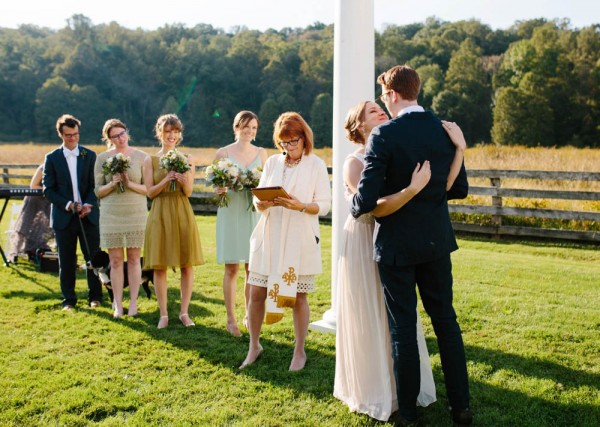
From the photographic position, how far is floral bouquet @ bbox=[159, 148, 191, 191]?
5691mm

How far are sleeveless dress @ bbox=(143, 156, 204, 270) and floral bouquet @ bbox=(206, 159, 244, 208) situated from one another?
2.15ft

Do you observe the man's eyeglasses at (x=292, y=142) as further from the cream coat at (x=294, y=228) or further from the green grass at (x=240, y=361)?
the green grass at (x=240, y=361)

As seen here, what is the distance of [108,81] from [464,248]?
76.1 metres

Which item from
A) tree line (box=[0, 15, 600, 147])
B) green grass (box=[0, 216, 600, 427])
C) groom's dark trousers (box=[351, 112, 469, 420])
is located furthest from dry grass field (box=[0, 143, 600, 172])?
tree line (box=[0, 15, 600, 147])

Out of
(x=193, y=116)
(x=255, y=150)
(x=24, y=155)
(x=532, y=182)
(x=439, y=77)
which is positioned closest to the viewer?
(x=255, y=150)

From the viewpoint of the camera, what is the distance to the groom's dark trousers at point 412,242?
3.31 m

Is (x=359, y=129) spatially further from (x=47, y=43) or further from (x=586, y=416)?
(x=47, y=43)

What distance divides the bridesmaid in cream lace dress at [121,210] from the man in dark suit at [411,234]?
137 inches

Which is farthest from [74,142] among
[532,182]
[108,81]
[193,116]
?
[108,81]

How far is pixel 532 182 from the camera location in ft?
46.8

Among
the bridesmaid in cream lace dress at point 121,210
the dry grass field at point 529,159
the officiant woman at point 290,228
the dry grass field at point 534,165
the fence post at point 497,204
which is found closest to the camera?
the officiant woman at point 290,228

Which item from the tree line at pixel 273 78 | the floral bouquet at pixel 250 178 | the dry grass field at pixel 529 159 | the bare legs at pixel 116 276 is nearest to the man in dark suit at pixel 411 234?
the floral bouquet at pixel 250 178

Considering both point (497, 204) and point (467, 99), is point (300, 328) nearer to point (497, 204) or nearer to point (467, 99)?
point (497, 204)

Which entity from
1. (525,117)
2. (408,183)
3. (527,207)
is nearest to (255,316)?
(408,183)
